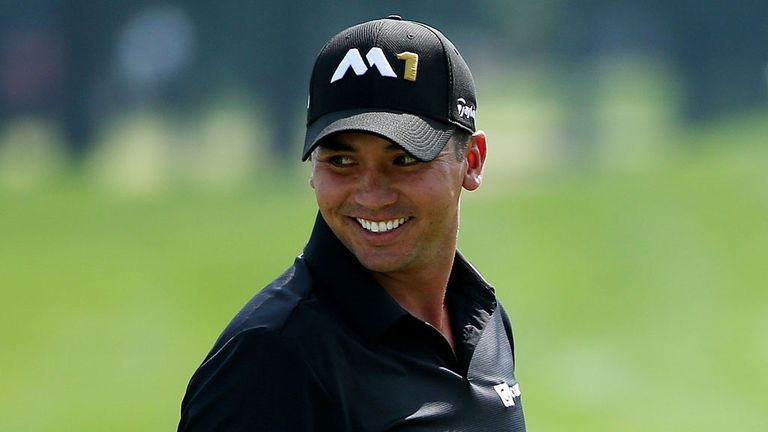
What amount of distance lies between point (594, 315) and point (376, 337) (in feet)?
29.3

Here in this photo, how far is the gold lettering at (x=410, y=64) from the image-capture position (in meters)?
2.56

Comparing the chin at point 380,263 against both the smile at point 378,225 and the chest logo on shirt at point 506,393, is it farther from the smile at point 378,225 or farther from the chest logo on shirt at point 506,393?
the chest logo on shirt at point 506,393

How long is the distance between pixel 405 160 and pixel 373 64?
0.67 ft

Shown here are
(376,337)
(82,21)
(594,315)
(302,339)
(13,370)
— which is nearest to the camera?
(302,339)

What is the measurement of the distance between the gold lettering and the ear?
303 millimetres

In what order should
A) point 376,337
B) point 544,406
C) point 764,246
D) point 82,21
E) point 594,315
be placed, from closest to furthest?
point 376,337 < point 544,406 < point 594,315 < point 764,246 < point 82,21

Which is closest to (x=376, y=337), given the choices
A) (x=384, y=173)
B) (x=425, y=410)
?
(x=425, y=410)

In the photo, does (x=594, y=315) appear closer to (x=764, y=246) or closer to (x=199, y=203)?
(x=764, y=246)

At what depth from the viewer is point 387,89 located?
255cm

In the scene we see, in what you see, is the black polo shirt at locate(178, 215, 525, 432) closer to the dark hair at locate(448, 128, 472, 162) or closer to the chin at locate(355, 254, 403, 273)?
the chin at locate(355, 254, 403, 273)

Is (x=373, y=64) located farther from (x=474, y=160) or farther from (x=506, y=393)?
(x=506, y=393)

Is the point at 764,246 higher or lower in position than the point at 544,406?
higher

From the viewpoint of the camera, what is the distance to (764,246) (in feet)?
39.4

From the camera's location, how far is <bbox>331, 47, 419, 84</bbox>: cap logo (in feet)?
8.32
